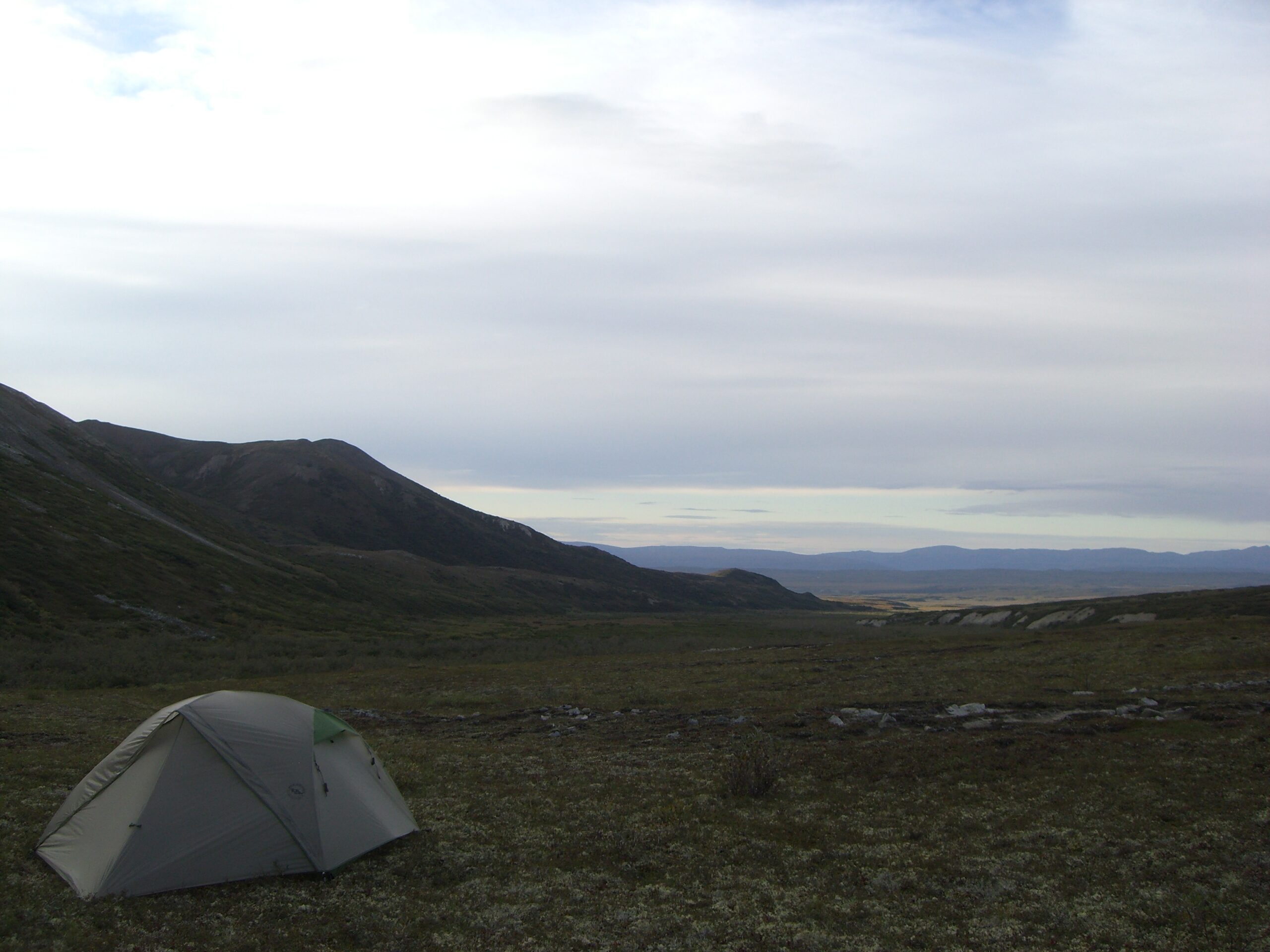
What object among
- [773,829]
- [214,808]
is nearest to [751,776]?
[773,829]

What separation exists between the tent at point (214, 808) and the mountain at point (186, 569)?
34.1 m

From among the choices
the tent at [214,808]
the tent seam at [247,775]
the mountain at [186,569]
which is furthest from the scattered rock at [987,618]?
the tent seam at [247,775]

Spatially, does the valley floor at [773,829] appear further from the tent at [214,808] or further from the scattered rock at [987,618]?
the scattered rock at [987,618]

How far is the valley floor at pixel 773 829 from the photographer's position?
11297mm

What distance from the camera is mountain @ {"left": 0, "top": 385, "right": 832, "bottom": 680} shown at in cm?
5984

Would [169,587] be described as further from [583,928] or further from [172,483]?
[172,483]

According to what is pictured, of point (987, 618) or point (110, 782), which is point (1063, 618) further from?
point (110, 782)

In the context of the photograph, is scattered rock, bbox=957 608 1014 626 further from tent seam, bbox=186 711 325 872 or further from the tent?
tent seam, bbox=186 711 325 872

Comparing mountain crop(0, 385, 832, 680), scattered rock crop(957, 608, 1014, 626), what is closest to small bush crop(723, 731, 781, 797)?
mountain crop(0, 385, 832, 680)

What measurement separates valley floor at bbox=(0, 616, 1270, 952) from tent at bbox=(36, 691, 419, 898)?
37cm

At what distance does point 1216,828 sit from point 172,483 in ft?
689

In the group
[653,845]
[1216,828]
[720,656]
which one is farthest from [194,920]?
[720,656]

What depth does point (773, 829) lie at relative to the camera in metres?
15.9

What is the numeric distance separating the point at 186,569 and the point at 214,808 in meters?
77.8
